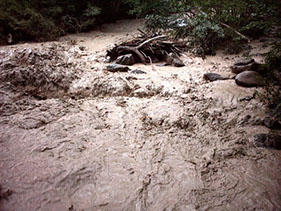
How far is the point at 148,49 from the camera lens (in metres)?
5.84

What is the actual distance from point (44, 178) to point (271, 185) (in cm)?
214

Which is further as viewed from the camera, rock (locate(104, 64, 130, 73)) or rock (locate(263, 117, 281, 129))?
rock (locate(104, 64, 130, 73))

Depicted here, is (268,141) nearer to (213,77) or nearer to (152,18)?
(213,77)

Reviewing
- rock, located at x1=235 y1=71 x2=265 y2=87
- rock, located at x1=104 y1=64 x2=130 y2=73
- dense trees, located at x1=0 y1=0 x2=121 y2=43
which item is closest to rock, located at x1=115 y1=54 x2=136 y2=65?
rock, located at x1=104 y1=64 x2=130 y2=73

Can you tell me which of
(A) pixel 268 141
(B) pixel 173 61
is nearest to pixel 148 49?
(B) pixel 173 61

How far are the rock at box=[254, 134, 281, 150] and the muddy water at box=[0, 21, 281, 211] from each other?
85 millimetres

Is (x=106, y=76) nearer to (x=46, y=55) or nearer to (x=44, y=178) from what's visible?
(x=46, y=55)

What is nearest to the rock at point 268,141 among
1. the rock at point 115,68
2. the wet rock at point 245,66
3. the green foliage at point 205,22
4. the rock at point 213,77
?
the rock at point 213,77

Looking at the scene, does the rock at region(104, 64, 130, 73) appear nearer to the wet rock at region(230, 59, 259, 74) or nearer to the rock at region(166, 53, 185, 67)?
the rock at region(166, 53, 185, 67)

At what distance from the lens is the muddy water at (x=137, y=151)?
146cm

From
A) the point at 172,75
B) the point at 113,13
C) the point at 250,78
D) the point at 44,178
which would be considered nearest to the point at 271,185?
the point at 44,178

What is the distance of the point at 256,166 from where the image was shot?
5.67 feet

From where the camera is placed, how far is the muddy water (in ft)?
4.79

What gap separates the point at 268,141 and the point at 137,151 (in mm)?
1586
